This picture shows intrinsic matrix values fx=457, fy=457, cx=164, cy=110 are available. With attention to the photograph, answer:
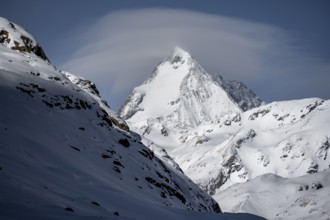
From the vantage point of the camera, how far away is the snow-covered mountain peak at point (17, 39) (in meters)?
59.9

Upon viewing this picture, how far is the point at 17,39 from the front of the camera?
60812 millimetres

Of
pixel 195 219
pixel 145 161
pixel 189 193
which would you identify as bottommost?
pixel 189 193

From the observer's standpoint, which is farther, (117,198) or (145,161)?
(145,161)

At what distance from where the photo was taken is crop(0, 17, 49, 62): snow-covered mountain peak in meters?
59.9

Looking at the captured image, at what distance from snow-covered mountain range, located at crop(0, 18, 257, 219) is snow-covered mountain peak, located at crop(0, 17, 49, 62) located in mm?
131

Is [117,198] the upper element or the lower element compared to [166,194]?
upper

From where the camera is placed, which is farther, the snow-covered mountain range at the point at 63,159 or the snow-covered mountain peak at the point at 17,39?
the snow-covered mountain peak at the point at 17,39

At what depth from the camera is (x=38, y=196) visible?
21.1 meters

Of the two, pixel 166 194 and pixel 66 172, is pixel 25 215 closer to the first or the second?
pixel 66 172

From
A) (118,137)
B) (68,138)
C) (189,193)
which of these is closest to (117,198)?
(68,138)

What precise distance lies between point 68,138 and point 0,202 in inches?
1032

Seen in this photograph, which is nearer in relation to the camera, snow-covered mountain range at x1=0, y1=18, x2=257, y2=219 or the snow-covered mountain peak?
snow-covered mountain range at x1=0, y1=18, x2=257, y2=219

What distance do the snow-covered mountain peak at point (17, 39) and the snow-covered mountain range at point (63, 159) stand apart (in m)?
0.13

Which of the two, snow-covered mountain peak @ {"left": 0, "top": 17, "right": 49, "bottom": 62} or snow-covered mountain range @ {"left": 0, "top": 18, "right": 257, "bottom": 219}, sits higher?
snow-covered mountain peak @ {"left": 0, "top": 17, "right": 49, "bottom": 62}
